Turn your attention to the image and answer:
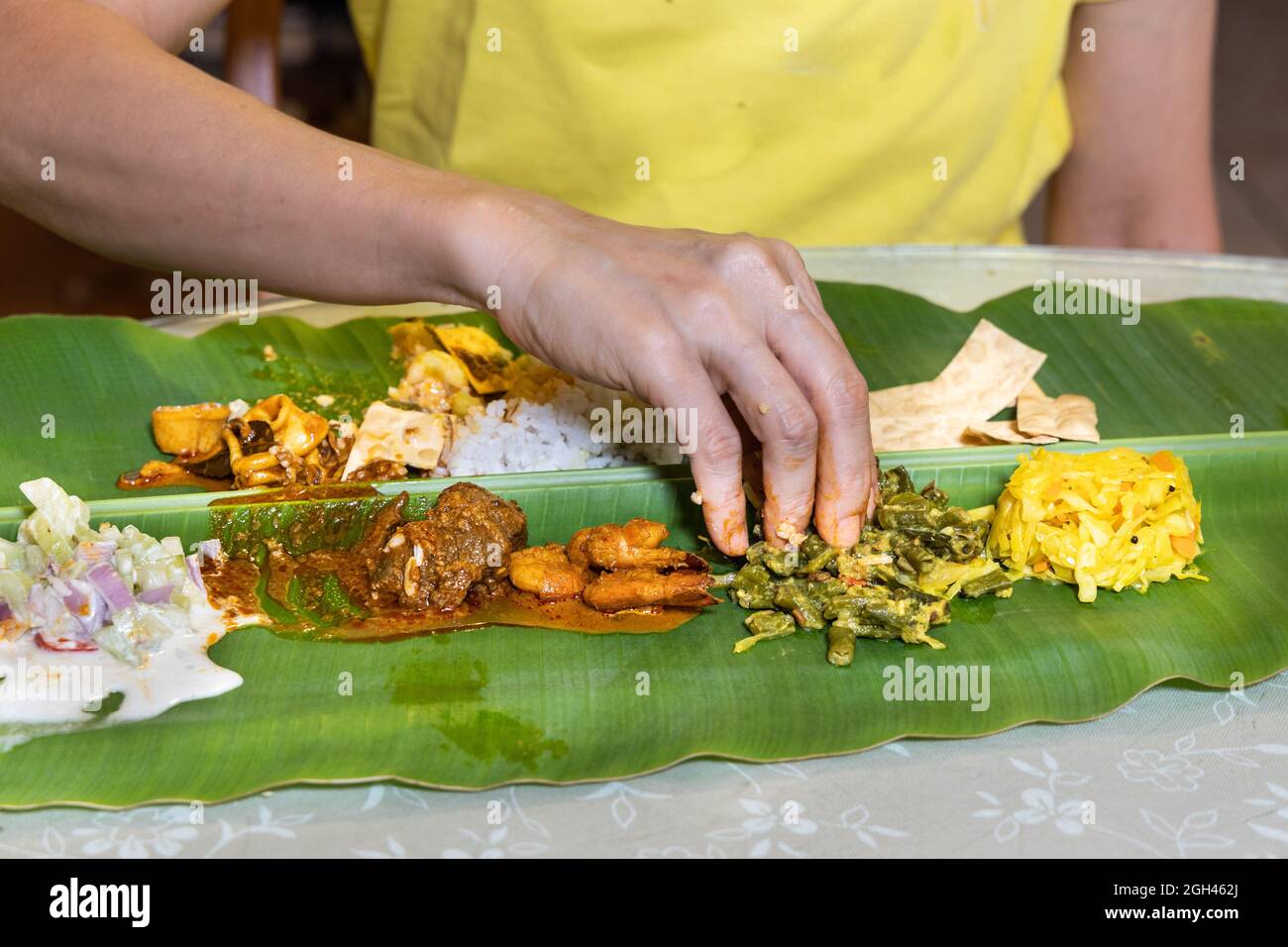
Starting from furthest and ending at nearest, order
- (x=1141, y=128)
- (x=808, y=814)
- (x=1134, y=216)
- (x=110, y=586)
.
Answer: (x=1134, y=216) → (x=1141, y=128) → (x=110, y=586) → (x=808, y=814)

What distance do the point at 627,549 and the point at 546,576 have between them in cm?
15

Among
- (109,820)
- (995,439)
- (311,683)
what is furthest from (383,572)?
(995,439)

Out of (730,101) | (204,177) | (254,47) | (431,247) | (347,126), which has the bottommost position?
(431,247)

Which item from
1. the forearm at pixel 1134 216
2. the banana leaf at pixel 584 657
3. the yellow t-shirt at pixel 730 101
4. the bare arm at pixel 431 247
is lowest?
the banana leaf at pixel 584 657

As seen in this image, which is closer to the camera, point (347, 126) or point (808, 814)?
point (808, 814)

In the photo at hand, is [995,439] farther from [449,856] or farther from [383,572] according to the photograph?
[449,856]

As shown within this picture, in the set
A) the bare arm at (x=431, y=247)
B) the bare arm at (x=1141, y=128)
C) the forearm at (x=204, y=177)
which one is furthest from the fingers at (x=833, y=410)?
the bare arm at (x=1141, y=128)

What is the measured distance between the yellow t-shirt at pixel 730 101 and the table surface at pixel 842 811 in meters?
1.86

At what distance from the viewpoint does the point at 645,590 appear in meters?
2.16

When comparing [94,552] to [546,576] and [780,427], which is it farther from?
[780,427]

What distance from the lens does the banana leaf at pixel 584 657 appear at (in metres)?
1.84

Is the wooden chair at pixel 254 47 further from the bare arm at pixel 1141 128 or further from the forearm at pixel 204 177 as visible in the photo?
the bare arm at pixel 1141 128

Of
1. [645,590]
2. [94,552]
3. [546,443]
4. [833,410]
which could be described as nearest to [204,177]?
[94,552]

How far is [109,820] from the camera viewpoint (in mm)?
1775
